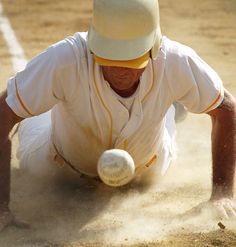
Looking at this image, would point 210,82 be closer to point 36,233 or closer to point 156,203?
point 156,203

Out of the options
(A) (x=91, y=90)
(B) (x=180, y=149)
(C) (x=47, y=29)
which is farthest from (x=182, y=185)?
(C) (x=47, y=29)

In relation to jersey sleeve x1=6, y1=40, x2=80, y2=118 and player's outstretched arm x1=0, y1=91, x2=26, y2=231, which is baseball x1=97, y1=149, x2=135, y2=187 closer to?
jersey sleeve x1=6, y1=40, x2=80, y2=118

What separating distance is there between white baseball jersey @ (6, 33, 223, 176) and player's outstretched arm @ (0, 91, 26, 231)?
0.06 m

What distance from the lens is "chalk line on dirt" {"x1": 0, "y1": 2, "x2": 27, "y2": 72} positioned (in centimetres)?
792

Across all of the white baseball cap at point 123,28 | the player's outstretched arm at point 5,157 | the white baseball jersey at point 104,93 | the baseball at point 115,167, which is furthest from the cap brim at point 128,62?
the player's outstretched arm at point 5,157

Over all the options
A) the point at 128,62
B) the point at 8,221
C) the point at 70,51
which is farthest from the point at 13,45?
the point at 128,62

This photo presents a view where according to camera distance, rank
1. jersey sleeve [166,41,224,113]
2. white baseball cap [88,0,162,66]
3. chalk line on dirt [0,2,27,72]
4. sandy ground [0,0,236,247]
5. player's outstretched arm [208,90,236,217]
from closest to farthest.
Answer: white baseball cap [88,0,162,66] < sandy ground [0,0,236,247] < jersey sleeve [166,41,224,113] < player's outstretched arm [208,90,236,217] < chalk line on dirt [0,2,27,72]

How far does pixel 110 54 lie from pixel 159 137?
1.01m


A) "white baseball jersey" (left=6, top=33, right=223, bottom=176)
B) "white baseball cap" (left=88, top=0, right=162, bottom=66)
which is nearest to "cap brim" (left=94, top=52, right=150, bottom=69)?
"white baseball cap" (left=88, top=0, right=162, bottom=66)

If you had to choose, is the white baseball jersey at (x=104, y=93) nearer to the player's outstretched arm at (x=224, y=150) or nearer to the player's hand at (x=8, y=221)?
the player's outstretched arm at (x=224, y=150)

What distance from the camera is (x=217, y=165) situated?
5.03m

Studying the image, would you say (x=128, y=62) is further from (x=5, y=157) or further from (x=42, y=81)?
(x=5, y=157)

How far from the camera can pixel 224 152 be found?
5.01 m

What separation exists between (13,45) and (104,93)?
12.9ft
